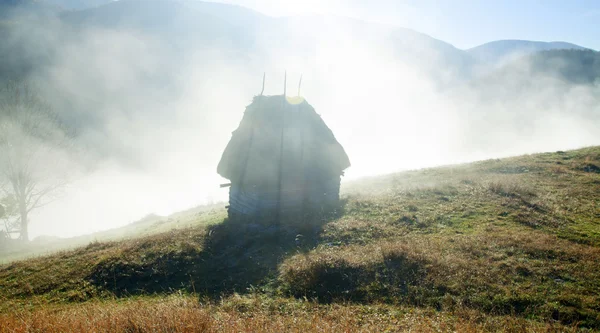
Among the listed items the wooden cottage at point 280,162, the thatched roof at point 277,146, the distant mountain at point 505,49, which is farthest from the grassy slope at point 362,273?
the distant mountain at point 505,49

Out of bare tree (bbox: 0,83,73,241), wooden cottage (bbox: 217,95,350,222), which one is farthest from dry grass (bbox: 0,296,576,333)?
bare tree (bbox: 0,83,73,241)

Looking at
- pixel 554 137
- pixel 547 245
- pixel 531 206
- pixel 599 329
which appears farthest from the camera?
pixel 554 137

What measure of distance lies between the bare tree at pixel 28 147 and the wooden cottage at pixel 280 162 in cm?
1968

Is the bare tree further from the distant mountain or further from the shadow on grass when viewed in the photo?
the distant mountain

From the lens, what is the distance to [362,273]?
29.6 feet

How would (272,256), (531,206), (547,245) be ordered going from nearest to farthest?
(547,245)
(272,256)
(531,206)

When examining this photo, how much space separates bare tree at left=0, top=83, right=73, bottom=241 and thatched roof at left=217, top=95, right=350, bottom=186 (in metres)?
19.7

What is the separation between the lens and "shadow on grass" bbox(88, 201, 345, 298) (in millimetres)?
9868

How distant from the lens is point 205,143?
121 meters

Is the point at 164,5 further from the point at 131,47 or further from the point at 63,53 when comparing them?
the point at 63,53

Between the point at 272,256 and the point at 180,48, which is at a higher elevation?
the point at 180,48

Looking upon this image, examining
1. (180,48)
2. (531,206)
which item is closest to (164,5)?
(180,48)

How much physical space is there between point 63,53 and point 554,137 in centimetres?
17795

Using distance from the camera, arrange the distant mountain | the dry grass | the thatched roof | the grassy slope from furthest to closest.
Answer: the distant mountain < the thatched roof < the grassy slope < the dry grass
